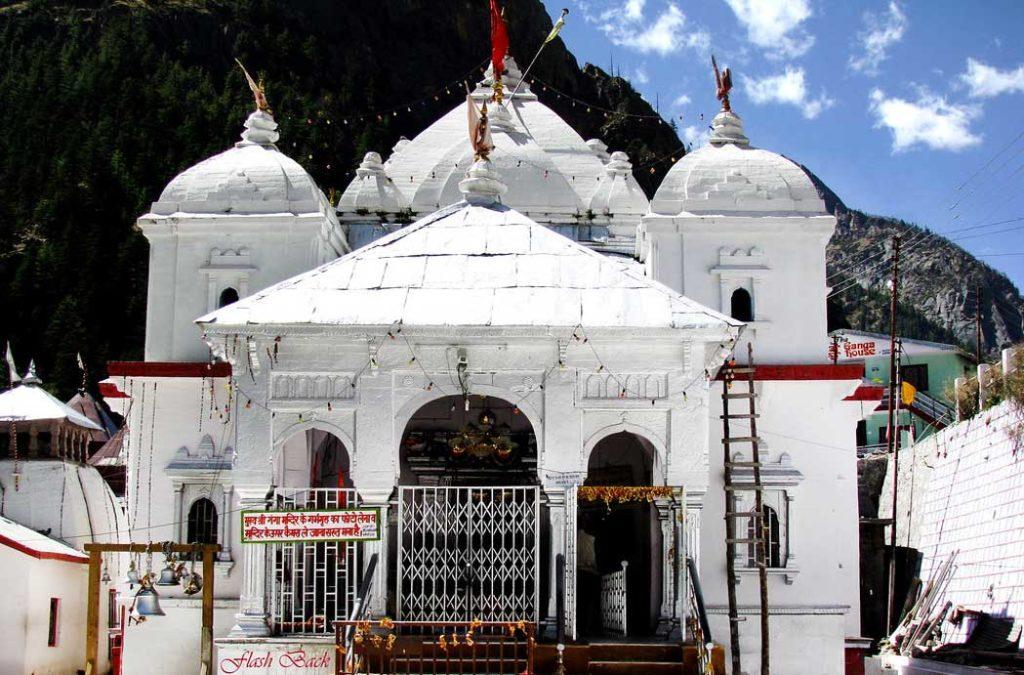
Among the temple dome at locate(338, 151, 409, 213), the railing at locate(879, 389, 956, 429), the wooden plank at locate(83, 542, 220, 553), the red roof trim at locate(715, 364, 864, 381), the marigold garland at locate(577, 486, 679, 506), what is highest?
the temple dome at locate(338, 151, 409, 213)

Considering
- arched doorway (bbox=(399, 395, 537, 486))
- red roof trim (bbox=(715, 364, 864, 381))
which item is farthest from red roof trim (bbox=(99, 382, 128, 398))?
red roof trim (bbox=(715, 364, 864, 381))

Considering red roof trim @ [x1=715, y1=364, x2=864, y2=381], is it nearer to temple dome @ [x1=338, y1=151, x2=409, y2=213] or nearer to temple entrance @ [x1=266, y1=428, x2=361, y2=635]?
temple entrance @ [x1=266, y1=428, x2=361, y2=635]

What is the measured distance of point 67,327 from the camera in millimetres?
55594

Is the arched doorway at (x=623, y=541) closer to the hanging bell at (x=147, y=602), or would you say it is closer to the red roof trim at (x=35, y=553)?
the hanging bell at (x=147, y=602)

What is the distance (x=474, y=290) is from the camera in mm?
17719

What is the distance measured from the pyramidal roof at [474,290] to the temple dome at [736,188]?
3.85 metres

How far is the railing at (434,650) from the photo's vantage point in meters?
15.7

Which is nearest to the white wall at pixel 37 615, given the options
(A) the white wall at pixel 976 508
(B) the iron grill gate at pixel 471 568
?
(B) the iron grill gate at pixel 471 568

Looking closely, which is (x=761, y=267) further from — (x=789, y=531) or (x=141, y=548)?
(x=141, y=548)

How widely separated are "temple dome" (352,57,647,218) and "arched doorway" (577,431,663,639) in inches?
186

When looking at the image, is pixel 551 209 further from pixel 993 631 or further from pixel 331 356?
pixel 993 631

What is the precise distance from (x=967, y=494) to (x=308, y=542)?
1623 cm

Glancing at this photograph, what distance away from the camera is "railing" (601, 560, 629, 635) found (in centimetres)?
1806

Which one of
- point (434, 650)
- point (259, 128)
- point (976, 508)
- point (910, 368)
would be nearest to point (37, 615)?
point (259, 128)
